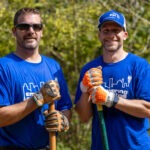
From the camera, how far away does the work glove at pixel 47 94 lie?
4.76 m

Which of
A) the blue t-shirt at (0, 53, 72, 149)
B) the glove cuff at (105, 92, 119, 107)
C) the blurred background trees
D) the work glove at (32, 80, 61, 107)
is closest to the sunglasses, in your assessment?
the blue t-shirt at (0, 53, 72, 149)

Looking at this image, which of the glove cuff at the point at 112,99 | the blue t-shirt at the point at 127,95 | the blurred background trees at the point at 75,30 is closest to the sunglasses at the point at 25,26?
the blue t-shirt at the point at 127,95

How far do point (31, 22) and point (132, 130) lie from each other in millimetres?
1236

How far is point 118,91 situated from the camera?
4.95 metres

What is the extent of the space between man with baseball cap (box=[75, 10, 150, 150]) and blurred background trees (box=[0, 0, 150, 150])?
2.43 m

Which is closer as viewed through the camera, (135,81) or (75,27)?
(135,81)

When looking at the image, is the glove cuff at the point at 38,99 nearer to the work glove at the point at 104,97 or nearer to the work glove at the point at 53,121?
the work glove at the point at 53,121

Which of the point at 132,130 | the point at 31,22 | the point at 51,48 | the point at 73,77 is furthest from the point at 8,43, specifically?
the point at 132,130

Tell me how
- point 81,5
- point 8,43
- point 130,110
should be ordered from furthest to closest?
point 81,5
point 8,43
point 130,110

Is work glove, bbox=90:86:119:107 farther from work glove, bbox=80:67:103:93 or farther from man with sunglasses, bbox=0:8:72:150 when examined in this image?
man with sunglasses, bbox=0:8:72:150

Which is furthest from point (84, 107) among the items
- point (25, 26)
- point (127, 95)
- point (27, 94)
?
point (25, 26)

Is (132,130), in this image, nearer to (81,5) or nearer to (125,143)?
(125,143)

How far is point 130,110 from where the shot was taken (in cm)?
484

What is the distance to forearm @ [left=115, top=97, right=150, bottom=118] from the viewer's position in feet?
15.8
